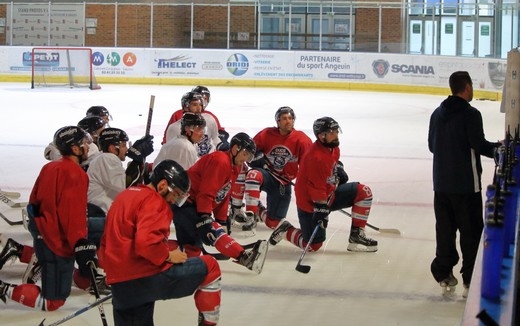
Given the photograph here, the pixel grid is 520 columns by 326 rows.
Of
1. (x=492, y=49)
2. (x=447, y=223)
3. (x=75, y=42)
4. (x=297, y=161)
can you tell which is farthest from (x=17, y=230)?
(x=75, y=42)

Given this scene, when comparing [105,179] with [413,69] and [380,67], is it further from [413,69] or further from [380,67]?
[380,67]

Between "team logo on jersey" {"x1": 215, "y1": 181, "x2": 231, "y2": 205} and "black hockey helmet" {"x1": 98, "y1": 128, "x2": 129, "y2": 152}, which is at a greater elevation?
"black hockey helmet" {"x1": 98, "y1": 128, "x2": 129, "y2": 152}

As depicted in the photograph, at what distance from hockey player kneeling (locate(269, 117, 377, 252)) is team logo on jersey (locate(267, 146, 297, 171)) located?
63 centimetres

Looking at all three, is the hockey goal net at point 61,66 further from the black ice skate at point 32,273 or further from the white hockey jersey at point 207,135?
the black ice skate at point 32,273

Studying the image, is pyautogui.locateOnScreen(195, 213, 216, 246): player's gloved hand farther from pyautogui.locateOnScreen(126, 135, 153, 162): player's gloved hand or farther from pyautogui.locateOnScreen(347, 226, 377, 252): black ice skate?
pyautogui.locateOnScreen(347, 226, 377, 252): black ice skate

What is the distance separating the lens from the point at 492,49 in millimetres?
21766

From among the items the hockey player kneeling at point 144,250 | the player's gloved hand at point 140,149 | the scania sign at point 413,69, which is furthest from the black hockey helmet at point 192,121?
the scania sign at point 413,69

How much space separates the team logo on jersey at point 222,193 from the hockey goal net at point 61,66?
17666 mm

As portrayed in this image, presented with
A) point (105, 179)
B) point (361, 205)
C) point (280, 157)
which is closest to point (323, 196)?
point (361, 205)

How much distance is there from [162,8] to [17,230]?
2101cm

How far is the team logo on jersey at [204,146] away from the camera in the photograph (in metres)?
7.76

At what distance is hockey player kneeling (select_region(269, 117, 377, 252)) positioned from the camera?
250 inches

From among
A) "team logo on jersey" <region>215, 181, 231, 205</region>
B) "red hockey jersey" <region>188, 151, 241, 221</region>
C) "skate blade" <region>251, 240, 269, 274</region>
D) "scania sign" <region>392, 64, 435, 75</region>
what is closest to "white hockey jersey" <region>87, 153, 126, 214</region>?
"red hockey jersey" <region>188, 151, 241, 221</region>

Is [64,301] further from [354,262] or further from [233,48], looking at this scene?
[233,48]
